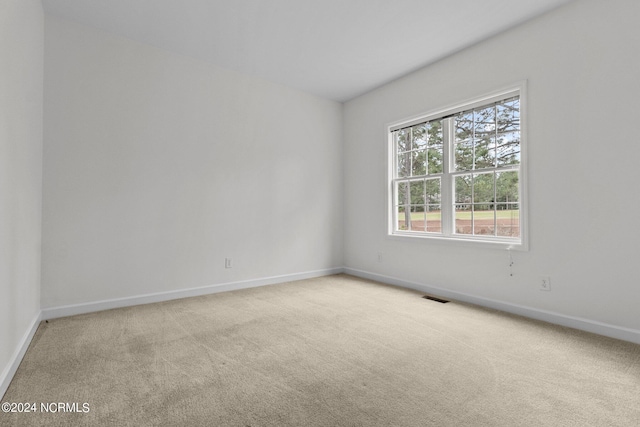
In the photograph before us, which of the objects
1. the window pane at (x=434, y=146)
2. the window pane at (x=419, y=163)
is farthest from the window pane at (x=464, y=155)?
the window pane at (x=419, y=163)

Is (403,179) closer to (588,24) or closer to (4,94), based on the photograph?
(588,24)

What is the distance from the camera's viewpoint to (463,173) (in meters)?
3.58

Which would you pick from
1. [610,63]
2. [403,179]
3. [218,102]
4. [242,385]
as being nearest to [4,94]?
[242,385]

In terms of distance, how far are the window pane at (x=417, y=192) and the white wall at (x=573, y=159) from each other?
0.75m

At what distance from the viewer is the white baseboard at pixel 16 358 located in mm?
1671

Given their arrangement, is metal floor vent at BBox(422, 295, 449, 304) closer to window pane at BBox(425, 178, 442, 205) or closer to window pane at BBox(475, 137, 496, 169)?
window pane at BBox(425, 178, 442, 205)

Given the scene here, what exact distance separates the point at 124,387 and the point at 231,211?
2.43 meters

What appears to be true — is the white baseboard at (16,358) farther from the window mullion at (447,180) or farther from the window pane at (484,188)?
the window pane at (484,188)

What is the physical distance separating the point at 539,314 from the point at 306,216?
9.87ft

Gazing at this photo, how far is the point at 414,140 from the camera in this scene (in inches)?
164

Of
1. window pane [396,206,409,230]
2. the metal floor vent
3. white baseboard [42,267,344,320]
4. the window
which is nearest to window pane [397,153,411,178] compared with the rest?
the window

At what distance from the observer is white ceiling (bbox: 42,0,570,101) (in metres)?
2.75

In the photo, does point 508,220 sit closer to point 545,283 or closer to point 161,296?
point 545,283

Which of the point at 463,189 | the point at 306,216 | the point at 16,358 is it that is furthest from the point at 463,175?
the point at 16,358
